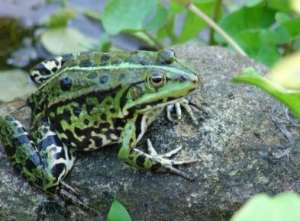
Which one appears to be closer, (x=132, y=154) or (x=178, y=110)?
(x=132, y=154)

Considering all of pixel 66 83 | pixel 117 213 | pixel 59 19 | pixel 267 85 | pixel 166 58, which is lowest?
pixel 59 19

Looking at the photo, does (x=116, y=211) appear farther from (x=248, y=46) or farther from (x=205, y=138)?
(x=248, y=46)

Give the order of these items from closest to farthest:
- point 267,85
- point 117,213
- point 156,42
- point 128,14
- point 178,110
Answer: point 267,85 < point 117,213 < point 178,110 < point 128,14 < point 156,42

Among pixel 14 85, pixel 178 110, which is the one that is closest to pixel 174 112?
pixel 178 110

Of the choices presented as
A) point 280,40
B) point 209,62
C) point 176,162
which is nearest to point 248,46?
point 280,40

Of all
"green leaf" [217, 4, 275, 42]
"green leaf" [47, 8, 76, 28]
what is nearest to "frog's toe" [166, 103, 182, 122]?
"green leaf" [217, 4, 275, 42]

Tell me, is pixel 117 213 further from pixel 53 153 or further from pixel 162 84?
pixel 162 84

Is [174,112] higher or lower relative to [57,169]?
higher
